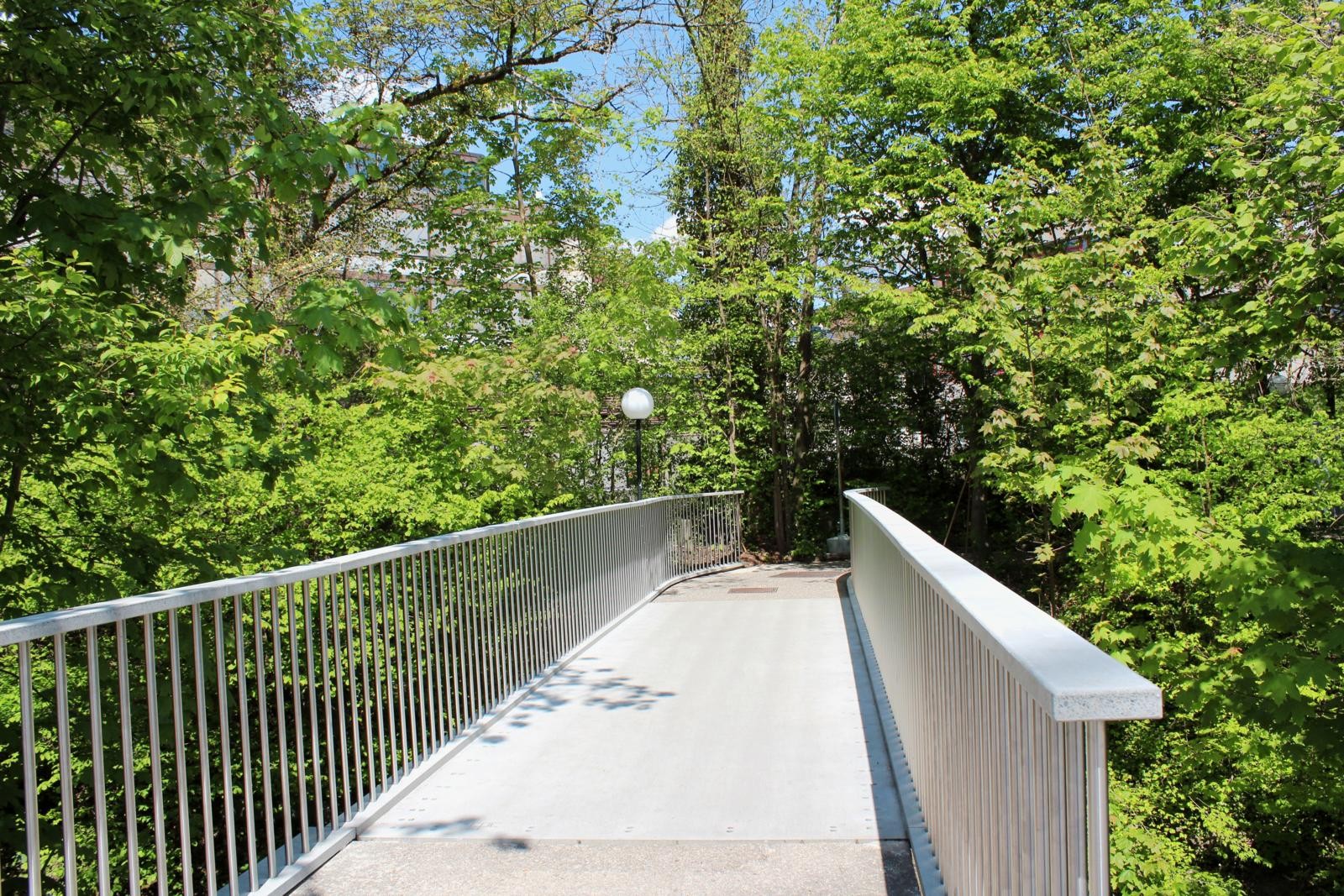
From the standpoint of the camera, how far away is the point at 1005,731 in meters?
2.00

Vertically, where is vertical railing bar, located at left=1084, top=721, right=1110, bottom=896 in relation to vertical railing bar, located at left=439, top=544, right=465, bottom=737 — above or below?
above

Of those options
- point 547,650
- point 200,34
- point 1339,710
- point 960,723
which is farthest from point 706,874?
point 1339,710

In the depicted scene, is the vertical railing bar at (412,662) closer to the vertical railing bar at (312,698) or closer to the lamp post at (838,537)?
the vertical railing bar at (312,698)

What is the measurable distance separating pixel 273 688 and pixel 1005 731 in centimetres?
469

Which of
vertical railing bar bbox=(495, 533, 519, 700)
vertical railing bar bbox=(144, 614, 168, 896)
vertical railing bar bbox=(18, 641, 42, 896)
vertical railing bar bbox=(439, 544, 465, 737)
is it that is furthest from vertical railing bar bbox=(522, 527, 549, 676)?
vertical railing bar bbox=(18, 641, 42, 896)

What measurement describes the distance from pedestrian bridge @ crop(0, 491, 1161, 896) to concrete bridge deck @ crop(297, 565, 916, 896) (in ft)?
0.06

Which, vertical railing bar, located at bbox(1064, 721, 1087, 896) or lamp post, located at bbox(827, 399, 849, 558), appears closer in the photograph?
vertical railing bar, located at bbox(1064, 721, 1087, 896)

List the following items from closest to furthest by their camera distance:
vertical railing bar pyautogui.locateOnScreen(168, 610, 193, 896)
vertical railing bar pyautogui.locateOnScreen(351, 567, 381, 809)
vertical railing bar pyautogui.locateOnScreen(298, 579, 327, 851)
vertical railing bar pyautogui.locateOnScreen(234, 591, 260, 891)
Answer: vertical railing bar pyautogui.locateOnScreen(168, 610, 193, 896)
vertical railing bar pyautogui.locateOnScreen(234, 591, 260, 891)
vertical railing bar pyautogui.locateOnScreen(298, 579, 327, 851)
vertical railing bar pyautogui.locateOnScreen(351, 567, 381, 809)

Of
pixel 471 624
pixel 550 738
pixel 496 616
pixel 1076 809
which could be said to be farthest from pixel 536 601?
pixel 1076 809

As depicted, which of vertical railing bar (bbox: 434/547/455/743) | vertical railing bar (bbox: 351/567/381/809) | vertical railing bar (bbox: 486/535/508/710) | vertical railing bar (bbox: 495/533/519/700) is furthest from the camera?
vertical railing bar (bbox: 495/533/519/700)

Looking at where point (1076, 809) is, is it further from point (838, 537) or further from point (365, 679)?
point (838, 537)

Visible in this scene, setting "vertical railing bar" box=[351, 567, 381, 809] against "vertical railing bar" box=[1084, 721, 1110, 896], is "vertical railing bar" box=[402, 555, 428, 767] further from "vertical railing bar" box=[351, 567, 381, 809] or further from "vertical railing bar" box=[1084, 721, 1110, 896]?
"vertical railing bar" box=[1084, 721, 1110, 896]

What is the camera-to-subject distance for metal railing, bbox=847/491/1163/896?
58.8 inches

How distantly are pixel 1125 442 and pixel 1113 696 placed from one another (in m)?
9.57
